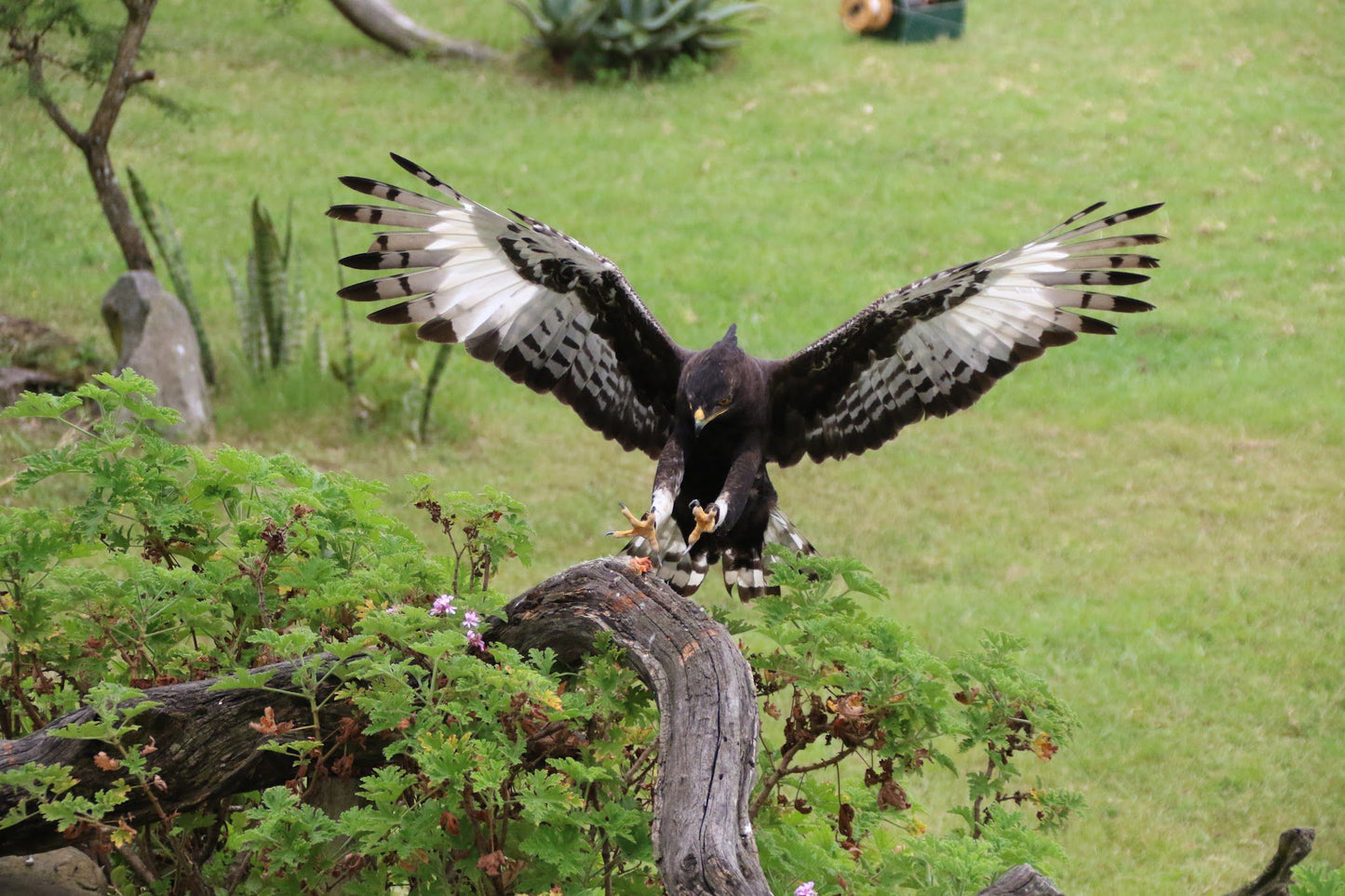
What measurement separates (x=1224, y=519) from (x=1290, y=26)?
1048 cm

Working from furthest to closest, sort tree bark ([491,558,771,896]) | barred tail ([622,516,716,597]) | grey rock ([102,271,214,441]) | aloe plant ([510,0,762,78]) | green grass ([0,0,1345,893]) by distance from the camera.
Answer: aloe plant ([510,0,762,78])
grey rock ([102,271,214,441])
green grass ([0,0,1345,893])
barred tail ([622,516,716,597])
tree bark ([491,558,771,896])

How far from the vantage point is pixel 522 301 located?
3.97m

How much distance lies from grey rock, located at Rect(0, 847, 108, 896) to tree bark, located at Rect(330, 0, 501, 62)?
44.6 ft

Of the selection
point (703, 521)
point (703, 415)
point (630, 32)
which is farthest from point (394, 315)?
point (630, 32)

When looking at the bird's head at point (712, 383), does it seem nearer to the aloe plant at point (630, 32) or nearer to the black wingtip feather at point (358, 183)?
the black wingtip feather at point (358, 183)

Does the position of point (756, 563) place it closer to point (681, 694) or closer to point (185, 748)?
point (681, 694)

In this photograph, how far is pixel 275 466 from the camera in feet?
9.59

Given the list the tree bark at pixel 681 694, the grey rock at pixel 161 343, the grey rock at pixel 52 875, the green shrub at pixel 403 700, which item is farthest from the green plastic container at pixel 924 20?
the grey rock at pixel 52 875

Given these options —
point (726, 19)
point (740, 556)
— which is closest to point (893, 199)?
point (726, 19)

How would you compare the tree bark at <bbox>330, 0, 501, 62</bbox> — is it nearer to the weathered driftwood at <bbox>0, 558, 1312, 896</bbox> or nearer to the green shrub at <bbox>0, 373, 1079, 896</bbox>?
the green shrub at <bbox>0, 373, 1079, 896</bbox>

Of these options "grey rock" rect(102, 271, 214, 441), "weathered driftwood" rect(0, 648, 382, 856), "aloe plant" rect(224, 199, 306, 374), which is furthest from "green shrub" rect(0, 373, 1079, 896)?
"aloe plant" rect(224, 199, 306, 374)

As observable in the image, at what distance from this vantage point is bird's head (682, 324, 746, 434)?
3719 millimetres

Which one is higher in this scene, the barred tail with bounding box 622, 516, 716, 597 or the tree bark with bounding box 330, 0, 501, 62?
the tree bark with bounding box 330, 0, 501, 62

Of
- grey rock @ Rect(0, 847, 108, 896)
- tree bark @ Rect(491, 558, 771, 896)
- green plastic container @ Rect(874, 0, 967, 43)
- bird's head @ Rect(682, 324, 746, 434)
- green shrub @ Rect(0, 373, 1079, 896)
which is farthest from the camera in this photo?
green plastic container @ Rect(874, 0, 967, 43)
